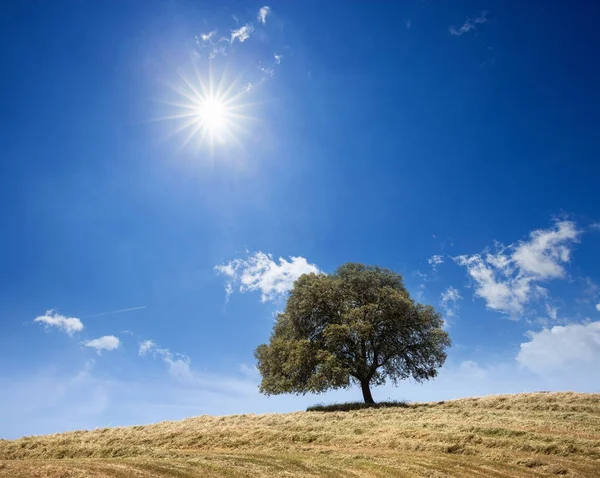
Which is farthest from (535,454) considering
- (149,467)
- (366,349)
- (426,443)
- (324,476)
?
(366,349)

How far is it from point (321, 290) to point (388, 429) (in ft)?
64.6

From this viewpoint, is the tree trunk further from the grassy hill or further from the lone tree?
the grassy hill

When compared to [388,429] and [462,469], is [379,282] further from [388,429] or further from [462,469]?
[462,469]

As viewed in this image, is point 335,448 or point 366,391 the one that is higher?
point 366,391

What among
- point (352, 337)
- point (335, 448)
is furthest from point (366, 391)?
point (335, 448)

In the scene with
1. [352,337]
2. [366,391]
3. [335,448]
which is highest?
[352,337]

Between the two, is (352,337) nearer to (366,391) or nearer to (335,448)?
(366,391)

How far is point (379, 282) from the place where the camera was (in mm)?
43812

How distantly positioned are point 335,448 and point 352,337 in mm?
19986

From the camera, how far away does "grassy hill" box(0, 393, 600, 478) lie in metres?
14.8

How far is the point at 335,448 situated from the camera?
20.5m

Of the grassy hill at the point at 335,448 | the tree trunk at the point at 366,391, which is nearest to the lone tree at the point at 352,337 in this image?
the tree trunk at the point at 366,391

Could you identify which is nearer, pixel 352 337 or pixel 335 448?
pixel 335 448

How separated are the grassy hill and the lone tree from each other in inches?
349
